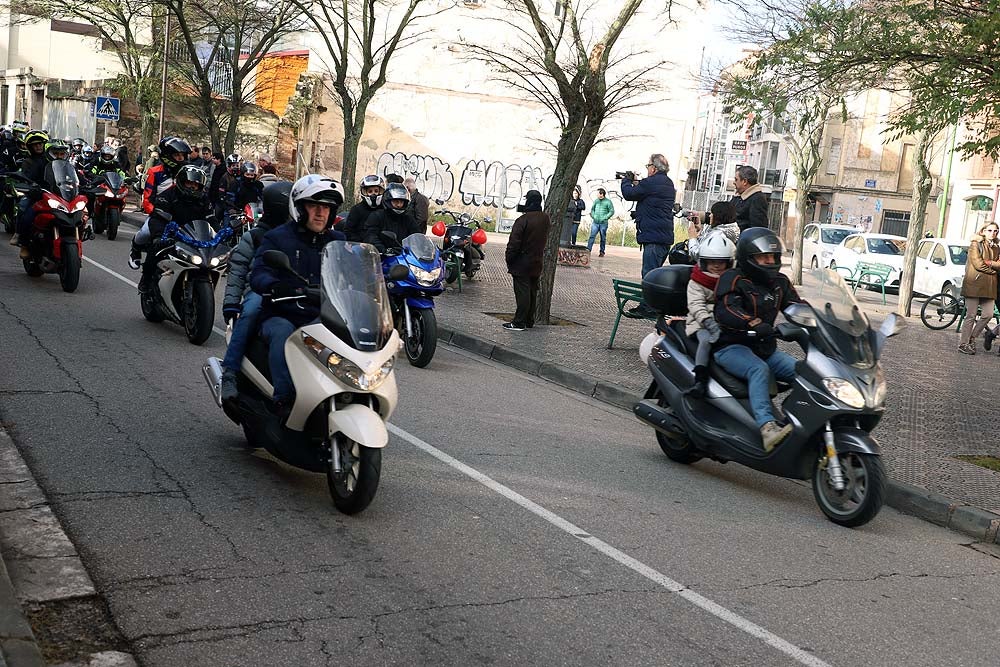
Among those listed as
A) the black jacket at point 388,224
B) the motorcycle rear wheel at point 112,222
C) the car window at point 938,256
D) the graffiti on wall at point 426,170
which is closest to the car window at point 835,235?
the car window at point 938,256

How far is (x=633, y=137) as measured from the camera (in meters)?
44.4

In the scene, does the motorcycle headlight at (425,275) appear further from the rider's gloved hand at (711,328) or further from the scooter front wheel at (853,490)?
the scooter front wheel at (853,490)

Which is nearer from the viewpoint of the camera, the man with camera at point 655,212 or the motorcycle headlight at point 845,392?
the motorcycle headlight at point 845,392

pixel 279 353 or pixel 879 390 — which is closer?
pixel 279 353

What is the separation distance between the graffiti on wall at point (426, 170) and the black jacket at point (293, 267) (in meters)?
36.3

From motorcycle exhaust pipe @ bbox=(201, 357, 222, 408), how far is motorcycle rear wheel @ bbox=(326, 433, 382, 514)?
1.17 m

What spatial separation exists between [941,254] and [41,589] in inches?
969

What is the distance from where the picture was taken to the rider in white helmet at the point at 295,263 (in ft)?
20.4

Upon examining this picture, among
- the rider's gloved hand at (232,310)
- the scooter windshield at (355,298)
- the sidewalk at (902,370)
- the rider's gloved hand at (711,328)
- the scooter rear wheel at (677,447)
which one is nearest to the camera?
the scooter windshield at (355,298)

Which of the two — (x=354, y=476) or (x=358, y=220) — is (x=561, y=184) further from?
(x=354, y=476)

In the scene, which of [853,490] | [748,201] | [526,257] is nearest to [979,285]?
[748,201]

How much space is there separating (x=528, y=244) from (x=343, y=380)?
325 inches

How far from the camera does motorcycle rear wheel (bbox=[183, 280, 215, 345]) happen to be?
1047 cm

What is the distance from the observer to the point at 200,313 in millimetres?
10508
